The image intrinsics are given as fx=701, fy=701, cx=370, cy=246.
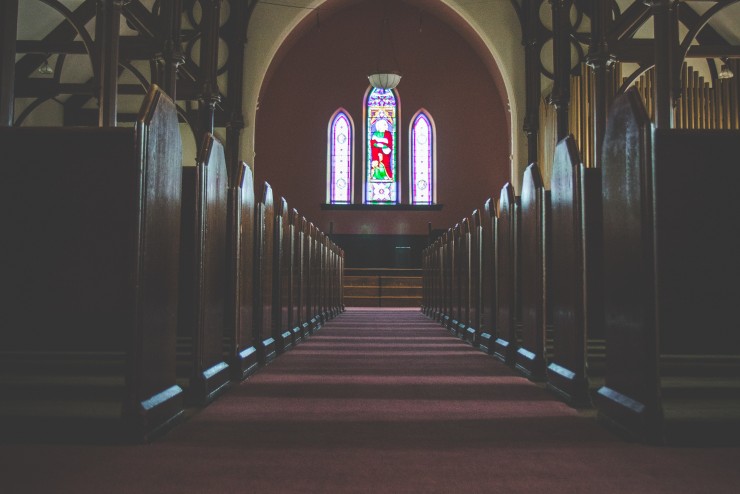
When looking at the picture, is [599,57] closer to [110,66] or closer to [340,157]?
[110,66]

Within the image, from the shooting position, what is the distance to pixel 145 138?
5.59ft

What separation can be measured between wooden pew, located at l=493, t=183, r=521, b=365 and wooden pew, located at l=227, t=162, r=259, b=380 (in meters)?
1.21

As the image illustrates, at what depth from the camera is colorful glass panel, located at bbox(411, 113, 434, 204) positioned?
14.2m

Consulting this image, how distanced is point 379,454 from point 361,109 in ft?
42.7

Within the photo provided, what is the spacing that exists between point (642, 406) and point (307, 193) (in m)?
12.5

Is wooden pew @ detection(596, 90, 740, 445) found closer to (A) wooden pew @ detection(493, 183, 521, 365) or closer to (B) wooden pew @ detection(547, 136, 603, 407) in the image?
(B) wooden pew @ detection(547, 136, 603, 407)

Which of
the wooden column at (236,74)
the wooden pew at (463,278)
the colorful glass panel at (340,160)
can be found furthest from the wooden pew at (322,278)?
the colorful glass panel at (340,160)

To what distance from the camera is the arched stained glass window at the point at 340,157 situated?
14.1 metres

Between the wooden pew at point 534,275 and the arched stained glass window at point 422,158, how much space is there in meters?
11.2

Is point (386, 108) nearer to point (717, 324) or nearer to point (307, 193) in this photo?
point (307, 193)

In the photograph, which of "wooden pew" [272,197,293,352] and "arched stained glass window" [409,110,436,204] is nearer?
"wooden pew" [272,197,293,352]

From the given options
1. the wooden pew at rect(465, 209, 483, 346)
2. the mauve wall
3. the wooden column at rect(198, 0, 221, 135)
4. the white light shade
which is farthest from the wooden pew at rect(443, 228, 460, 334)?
the mauve wall

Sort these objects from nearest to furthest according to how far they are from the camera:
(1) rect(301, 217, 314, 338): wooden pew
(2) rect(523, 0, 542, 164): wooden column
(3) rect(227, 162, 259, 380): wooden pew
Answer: (3) rect(227, 162, 259, 380): wooden pew, (1) rect(301, 217, 314, 338): wooden pew, (2) rect(523, 0, 542, 164): wooden column

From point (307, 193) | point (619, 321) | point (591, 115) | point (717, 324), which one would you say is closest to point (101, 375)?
point (619, 321)
